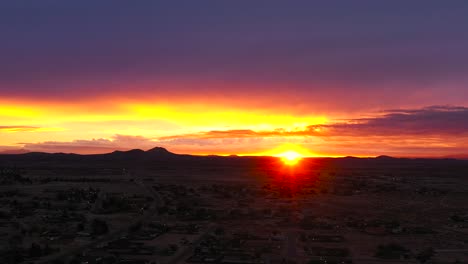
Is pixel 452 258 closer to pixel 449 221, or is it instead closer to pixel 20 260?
pixel 449 221

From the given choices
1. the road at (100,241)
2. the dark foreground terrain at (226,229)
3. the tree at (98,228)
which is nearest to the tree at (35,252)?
the dark foreground terrain at (226,229)

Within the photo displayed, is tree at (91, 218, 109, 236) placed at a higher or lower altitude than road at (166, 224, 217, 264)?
higher

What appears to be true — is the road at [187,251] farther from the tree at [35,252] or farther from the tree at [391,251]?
the tree at [391,251]

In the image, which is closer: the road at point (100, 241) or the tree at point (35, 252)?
the road at point (100, 241)

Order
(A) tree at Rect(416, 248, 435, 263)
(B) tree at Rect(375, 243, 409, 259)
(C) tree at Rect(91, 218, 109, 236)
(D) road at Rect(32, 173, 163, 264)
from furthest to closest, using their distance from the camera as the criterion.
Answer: (C) tree at Rect(91, 218, 109, 236) → (B) tree at Rect(375, 243, 409, 259) → (A) tree at Rect(416, 248, 435, 263) → (D) road at Rect(32, 173, 163, 264)

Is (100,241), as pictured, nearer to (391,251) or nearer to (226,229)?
(226,229)

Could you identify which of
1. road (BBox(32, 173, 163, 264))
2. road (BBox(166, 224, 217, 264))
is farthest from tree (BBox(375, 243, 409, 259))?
road (BBox(32, 173, 163, 264))

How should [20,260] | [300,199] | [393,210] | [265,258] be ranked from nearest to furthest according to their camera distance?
[20,260] < [265,258] < [393,210] < [300,199]

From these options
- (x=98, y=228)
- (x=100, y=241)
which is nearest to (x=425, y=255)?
(x=100, y=241)

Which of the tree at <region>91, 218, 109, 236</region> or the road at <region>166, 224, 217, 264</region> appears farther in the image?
the tree at <region>91, 218, 109, 236</region>

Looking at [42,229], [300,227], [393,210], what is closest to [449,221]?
[393,210]

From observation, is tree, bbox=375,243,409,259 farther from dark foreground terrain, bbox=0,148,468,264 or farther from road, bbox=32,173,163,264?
road, bbox=32,173,163,264
